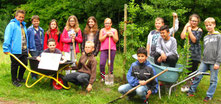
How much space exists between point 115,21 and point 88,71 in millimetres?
8688

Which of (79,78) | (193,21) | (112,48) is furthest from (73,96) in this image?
(193,21)

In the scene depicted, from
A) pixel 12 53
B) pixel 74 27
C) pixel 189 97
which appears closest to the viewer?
pixel 189 97

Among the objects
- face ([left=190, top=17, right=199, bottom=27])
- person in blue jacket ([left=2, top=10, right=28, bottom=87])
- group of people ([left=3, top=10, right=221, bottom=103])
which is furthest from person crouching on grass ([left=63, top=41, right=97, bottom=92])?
face ([left=190, top=17, right=199, bottom=27])

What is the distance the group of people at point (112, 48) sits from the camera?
387cm

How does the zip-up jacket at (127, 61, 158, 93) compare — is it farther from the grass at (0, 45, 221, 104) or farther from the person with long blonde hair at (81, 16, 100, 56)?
the person with long blonde hair at (81, 16, 100, 56)

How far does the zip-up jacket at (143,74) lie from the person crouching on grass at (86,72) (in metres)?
0.88

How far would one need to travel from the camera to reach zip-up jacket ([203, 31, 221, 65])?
3893 mm

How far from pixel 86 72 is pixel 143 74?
1.28 m

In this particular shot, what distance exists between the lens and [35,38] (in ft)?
17.1

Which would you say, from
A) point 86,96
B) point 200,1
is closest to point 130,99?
point 86,96

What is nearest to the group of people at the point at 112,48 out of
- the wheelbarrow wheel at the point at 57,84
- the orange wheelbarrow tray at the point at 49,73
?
the orange wheelbarrow tray at the point at 49,73

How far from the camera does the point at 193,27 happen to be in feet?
15.2

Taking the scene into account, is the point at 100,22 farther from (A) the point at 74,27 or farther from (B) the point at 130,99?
(B) the point at 130,99

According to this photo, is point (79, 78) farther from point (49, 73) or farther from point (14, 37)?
point (14, 37)
